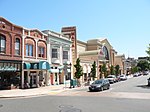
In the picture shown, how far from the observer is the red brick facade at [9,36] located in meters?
32.3

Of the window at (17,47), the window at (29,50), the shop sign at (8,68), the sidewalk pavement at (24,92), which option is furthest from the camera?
the window at (29,50)

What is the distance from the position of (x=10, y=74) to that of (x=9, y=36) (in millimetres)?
5189

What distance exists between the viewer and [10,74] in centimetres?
3350

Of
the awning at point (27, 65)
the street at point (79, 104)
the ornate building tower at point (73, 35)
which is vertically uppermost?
the ornate building tower at point (73, 35)

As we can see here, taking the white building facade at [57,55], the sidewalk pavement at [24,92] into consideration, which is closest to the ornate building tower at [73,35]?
the white building facade at [57,55]

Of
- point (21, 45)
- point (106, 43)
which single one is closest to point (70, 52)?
point (21, 45)

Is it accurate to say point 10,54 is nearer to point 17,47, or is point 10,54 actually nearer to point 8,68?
point 17,47

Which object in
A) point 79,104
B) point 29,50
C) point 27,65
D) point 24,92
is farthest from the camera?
point 29,50

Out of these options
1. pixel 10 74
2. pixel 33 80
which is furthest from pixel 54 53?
pixel 10 74

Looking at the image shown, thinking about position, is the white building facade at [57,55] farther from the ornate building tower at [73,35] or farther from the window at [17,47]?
the window at [17,47]

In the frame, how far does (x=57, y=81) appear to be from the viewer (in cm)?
4397

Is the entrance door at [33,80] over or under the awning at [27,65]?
under

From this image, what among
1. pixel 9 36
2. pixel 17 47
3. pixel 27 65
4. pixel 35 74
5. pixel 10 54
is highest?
pixel 9 36

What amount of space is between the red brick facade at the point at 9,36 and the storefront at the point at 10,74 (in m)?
0.75
